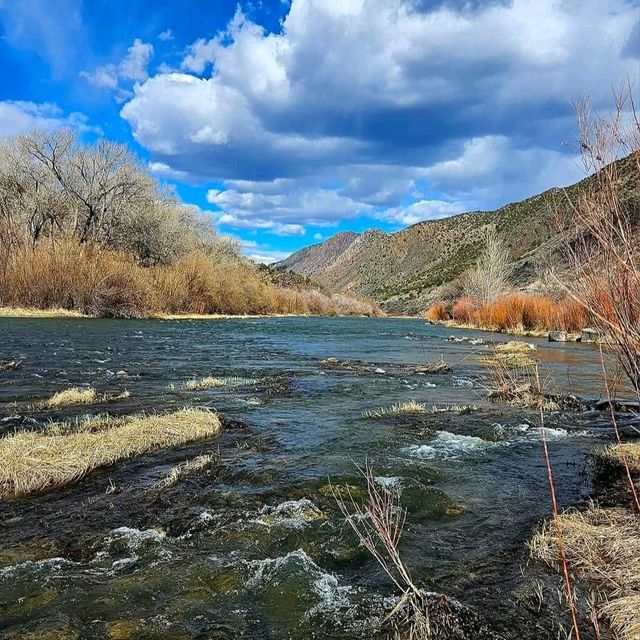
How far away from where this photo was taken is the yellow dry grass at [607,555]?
3.56m

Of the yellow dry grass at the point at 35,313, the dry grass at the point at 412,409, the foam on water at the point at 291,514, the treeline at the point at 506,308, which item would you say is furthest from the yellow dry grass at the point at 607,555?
the yellow dry grass at the point at 35,313

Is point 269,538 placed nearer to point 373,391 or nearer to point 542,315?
point 373,391

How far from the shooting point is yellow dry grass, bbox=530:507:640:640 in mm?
3556

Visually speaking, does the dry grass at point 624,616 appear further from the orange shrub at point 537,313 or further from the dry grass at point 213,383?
the orange shrub at point 537,313

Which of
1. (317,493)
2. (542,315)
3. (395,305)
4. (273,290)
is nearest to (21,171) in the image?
(273,290)

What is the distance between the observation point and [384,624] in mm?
3684

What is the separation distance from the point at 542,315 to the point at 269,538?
110ft

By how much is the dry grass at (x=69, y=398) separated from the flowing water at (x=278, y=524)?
532 mm

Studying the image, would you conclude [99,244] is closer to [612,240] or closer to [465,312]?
[465,312]

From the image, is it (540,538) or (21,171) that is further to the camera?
(21,171)

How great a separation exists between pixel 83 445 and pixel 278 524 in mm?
3554

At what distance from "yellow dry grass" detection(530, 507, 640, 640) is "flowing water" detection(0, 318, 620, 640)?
1.22 ft

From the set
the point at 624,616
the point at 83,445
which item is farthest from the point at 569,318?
the point at 624,616

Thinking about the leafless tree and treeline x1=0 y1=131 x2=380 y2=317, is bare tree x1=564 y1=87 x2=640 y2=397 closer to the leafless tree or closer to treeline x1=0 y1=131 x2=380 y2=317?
treeline x1=0 y1=131 x2=380 y2=317
